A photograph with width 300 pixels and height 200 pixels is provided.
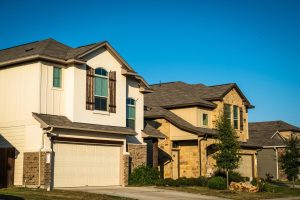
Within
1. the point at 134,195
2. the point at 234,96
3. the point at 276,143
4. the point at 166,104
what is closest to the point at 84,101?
the point at 134,195

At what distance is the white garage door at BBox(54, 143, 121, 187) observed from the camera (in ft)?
83.7

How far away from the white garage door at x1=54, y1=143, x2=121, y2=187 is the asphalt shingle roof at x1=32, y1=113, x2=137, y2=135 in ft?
3.80

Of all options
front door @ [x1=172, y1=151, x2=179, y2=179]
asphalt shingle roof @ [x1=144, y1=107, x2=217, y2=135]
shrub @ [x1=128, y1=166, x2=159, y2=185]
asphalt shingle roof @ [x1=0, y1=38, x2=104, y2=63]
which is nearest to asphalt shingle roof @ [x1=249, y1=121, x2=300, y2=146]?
asphalt shingle roof @ [x1=144, y1=107, x2=217, y2=135]

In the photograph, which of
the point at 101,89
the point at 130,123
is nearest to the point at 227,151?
the point at 130,123

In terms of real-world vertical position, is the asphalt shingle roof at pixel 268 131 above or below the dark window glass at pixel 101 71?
below

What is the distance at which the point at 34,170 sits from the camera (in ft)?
80.7

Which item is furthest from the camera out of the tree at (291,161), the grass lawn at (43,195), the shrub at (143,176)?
the tree at (291,161)

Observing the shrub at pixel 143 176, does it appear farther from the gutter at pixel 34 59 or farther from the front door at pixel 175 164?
the gutter at pixel 34 59

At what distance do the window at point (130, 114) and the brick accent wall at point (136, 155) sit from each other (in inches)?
56.6

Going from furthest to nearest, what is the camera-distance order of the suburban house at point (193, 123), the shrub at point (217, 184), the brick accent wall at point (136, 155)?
1. the suburban house at point (193, 123)
2. the brick accent wall at point (136, 155)
3. the shrub at point (217, 184)

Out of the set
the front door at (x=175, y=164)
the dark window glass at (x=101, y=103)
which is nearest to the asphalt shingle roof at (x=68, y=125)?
the dark window glass at (x=101, y=103)

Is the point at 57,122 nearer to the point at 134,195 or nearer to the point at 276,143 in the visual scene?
the point at 134,195

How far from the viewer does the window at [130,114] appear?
3175 cm

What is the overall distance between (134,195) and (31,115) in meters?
7.26
